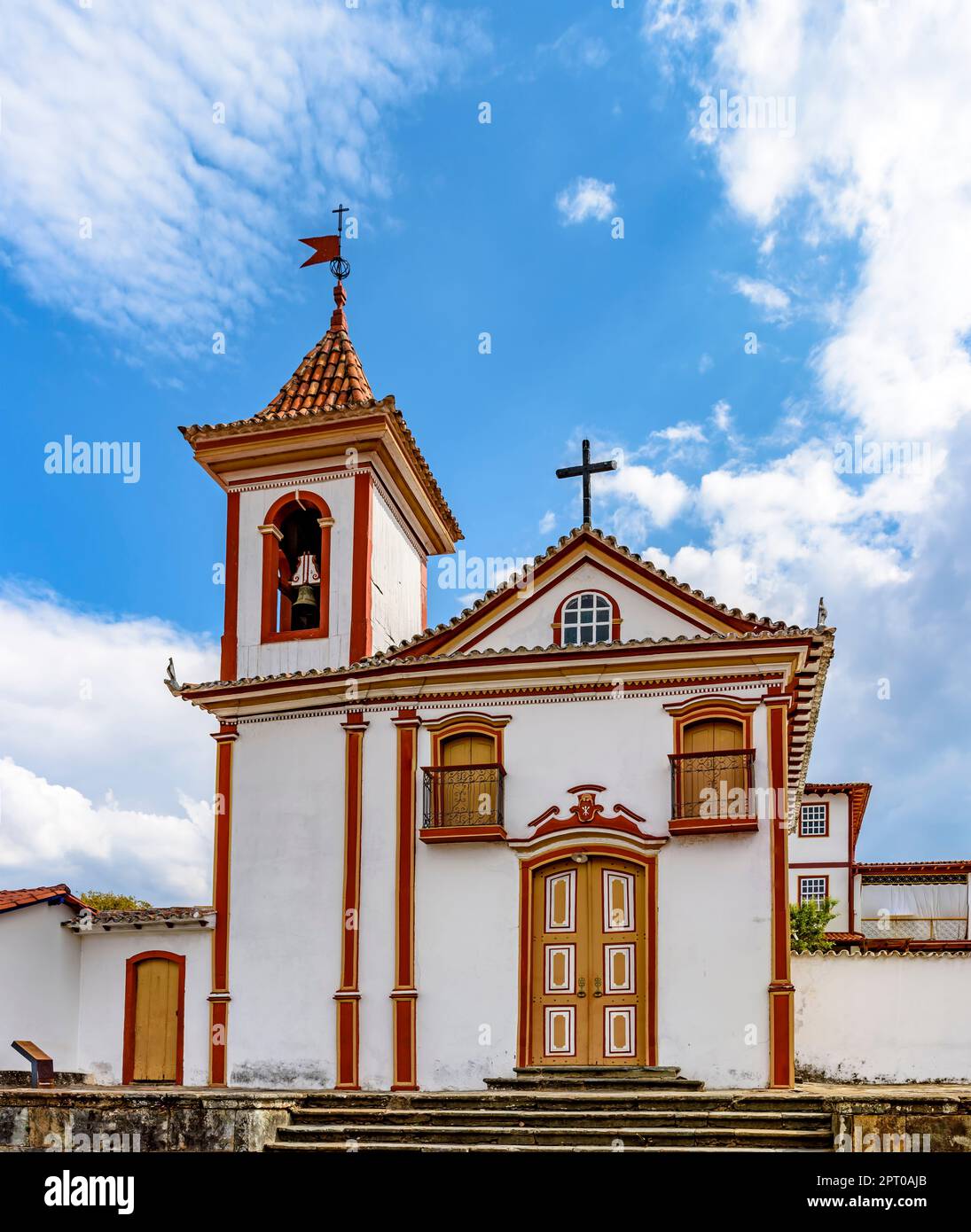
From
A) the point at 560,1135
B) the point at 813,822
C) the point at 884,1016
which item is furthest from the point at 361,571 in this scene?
the point at 813,822

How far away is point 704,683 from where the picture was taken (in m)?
19.2

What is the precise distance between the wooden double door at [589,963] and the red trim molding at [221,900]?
4.44 m

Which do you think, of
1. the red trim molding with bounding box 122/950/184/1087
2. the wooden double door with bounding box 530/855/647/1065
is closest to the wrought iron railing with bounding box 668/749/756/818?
the wooden double door with bounding box 530/855/647/1065

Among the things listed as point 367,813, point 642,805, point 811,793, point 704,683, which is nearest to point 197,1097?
point 367,813

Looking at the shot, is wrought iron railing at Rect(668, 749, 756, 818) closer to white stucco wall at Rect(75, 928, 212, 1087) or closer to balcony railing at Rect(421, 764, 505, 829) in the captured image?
balcony railing at Rect(421, 764, 505, 829)

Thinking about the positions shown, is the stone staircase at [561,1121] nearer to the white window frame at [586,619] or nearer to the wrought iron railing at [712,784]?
the wrought iron railing at [712,784]

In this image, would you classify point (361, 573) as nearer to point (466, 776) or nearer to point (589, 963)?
point (466, 776)

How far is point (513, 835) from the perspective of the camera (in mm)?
19312

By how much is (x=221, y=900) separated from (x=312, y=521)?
6000 millimetres

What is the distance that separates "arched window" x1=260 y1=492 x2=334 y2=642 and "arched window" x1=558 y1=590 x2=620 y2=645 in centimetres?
377

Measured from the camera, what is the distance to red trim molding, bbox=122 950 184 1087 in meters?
20.1

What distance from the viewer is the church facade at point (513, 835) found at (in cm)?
1841
